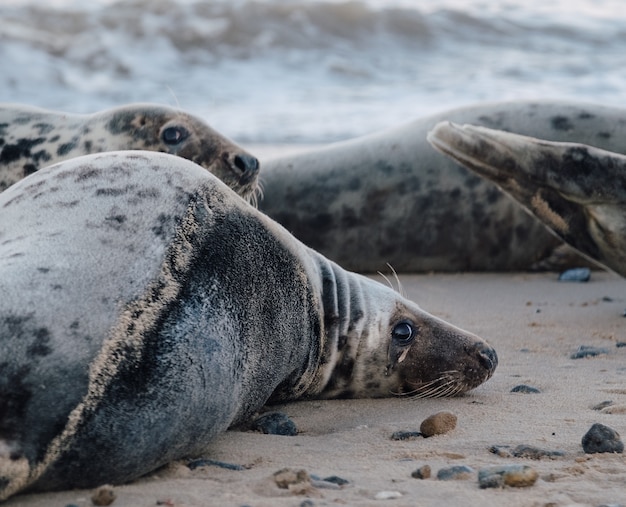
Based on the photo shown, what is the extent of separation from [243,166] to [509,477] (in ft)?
7.68

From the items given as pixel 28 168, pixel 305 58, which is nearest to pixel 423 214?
pixel 28 168

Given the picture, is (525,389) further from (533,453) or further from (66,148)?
(66,148)

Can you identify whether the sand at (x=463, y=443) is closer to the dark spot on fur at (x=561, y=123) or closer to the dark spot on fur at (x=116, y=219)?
the dark spot on fur at (x=116, y=219)

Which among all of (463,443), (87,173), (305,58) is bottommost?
(463,443)

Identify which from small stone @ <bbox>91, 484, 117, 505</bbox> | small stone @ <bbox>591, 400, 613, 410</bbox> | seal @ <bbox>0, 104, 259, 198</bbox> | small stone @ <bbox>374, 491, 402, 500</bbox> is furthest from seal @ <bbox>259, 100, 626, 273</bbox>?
small stone @ <bbox>91, 484, 117, 505</bbox>

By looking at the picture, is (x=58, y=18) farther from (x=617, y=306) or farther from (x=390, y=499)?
(x=390, y=499)

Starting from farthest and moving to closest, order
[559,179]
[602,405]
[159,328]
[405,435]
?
[559,179], [602,405], [405,435], [159,328]

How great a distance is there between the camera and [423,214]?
6.52 m

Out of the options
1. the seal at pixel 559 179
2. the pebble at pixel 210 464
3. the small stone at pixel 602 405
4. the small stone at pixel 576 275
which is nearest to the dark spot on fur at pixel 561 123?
the small stone at pixel 576 275

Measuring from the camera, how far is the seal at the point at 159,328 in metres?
2.65

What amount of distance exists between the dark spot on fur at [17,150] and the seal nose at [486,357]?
2.01 meters

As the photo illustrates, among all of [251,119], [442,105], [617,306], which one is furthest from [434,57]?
[617,306]

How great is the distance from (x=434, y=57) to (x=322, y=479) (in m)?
12.3

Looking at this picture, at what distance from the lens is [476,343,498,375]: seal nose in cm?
391
